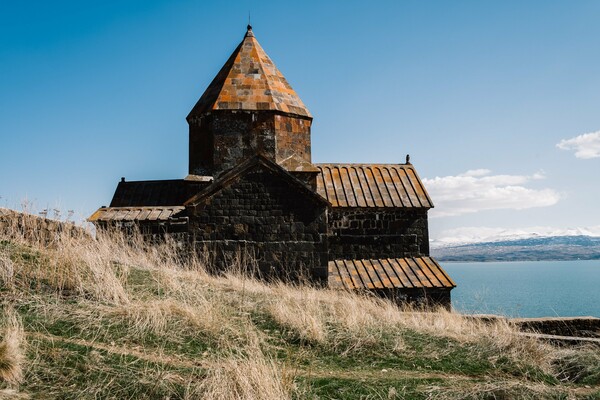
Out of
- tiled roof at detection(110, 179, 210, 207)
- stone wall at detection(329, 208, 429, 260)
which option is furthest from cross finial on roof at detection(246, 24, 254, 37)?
stone wall at detection(329, 208, 429, 260)

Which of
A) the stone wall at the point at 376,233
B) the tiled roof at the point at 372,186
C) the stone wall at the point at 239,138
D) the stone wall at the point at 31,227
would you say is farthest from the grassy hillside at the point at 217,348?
the tiled roof at the point at 372,186

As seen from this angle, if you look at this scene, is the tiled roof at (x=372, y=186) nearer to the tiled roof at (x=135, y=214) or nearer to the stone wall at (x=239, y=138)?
the stone wall at (x=239, y=138)

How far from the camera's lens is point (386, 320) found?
6555 millimetres

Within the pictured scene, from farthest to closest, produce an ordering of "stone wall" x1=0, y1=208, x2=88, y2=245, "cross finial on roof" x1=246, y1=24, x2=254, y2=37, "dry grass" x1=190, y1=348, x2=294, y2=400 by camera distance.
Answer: "cross finial on roof" x1=246, y1=24, x2=254, y2=37 < "stone wall" x1=0, y1=208, x2=88, y2=245 < "dry grass" x1=190, y1=348, x2=294, y2=400

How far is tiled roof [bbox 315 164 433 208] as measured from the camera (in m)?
13.0

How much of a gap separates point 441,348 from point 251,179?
6396 mm

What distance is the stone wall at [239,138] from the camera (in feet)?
39.7

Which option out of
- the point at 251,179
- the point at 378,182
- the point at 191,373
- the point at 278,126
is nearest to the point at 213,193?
the point at 251,179

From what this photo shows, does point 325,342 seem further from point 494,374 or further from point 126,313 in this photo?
point 126,313

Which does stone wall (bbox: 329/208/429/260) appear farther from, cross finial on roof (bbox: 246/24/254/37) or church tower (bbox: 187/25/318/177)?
cross finial on roof (bbox: 246/24/254/37)

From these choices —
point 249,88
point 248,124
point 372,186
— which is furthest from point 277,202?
point 372,186

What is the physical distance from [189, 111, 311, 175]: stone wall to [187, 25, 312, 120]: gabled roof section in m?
0.23

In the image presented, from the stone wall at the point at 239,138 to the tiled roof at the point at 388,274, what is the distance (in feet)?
11.0

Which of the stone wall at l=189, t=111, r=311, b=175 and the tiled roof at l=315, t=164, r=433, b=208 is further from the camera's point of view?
the tiled roof at l=315, t=164, r=433, b=208
